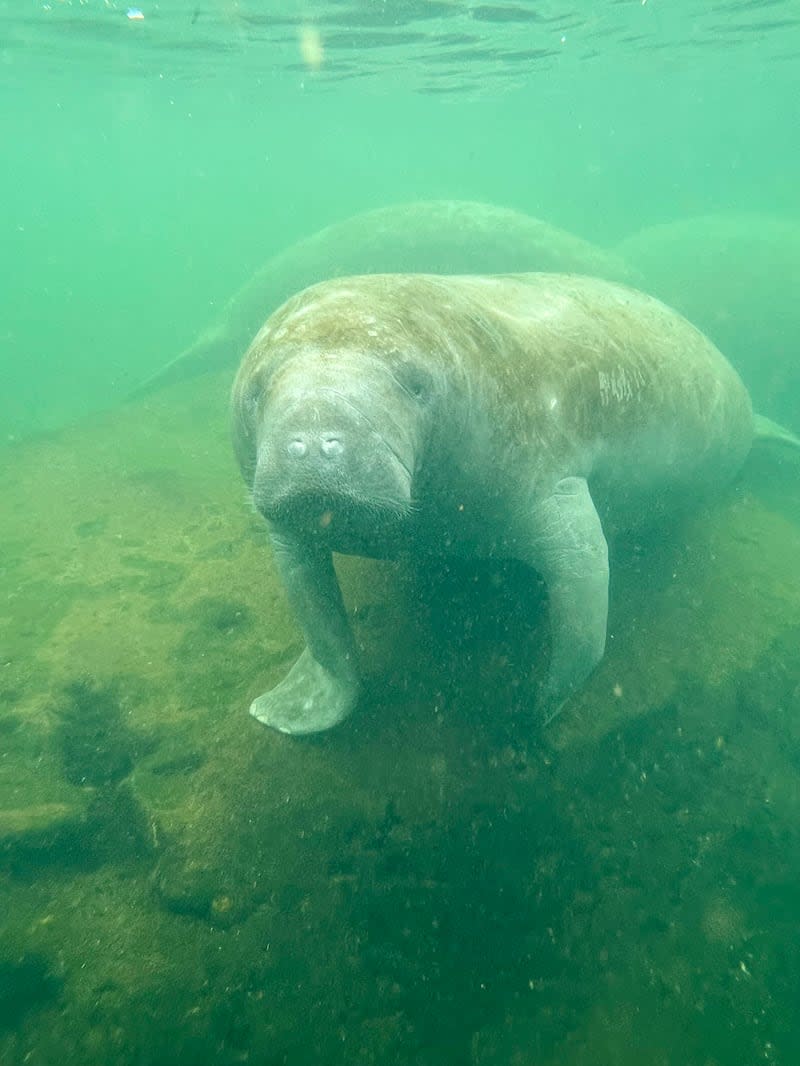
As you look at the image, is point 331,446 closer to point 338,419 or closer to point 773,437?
point 338,419

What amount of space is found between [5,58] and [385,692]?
30248mm

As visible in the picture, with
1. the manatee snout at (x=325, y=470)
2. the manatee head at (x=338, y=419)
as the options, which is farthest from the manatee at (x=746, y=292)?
the manatee snout at (x=325, y=470)

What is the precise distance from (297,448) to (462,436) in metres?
1.17

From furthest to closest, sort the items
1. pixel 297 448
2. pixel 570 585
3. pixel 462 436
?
pixel 570 585 → pixel 462 436 → pixel 297 448

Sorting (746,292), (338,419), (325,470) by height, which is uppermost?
(338,419)

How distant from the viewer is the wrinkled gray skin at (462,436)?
261 centimetres

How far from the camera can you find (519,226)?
39.6ft

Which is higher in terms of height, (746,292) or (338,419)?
(338,419)

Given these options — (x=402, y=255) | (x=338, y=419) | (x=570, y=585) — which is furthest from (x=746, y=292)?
(x=338, y=419)

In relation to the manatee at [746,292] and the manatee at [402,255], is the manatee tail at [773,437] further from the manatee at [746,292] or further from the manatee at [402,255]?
the manatee at [402,255]

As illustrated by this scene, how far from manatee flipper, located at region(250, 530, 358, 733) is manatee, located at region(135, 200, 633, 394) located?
29.5ft

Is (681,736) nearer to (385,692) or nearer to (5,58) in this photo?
(385,692)

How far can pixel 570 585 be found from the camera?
399 cm

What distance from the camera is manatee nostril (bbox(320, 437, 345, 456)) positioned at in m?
2.45
